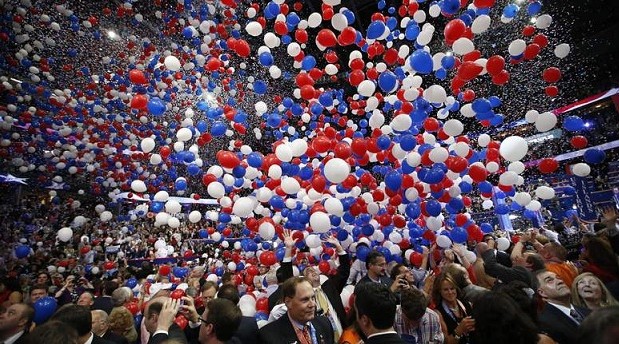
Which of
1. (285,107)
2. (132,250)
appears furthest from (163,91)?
(132,250)

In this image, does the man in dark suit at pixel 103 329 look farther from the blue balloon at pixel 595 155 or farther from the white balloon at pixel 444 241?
the blue balloon at pixel 595 155

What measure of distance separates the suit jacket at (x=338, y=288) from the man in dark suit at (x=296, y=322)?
60 cm

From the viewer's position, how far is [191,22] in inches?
195

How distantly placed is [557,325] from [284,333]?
4.89ft

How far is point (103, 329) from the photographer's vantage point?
234 centimetres

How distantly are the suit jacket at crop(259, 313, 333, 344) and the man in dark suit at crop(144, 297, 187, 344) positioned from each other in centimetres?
45

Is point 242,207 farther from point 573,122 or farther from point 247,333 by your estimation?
point 573,122

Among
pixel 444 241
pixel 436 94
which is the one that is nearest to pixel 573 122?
pixel 436 94

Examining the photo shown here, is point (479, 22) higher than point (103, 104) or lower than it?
higher

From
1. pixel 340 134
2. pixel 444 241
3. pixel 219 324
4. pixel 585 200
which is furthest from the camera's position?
pixel 585 200

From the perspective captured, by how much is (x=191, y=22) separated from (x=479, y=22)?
12.7 feet

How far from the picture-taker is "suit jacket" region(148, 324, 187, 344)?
1.63 meters

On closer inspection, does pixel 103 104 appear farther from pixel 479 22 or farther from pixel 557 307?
pixel 557 307

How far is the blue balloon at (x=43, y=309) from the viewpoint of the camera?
299 cm
